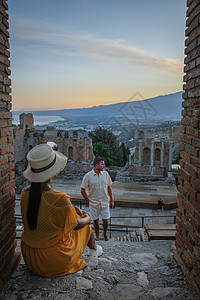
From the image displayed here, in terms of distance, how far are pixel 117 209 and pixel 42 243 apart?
37.1 ft

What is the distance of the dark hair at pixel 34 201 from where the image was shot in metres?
3.06

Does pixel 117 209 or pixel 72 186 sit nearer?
pixel 117 209

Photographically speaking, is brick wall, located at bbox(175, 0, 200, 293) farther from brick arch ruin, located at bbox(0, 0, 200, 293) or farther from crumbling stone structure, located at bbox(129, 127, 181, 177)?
crumbling stone structure, located at bbox(129, 127, 181, 177)

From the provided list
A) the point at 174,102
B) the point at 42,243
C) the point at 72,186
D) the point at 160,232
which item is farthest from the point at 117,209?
the point at 174,102

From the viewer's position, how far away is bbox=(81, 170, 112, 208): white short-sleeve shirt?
5430mm

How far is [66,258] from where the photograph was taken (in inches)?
127

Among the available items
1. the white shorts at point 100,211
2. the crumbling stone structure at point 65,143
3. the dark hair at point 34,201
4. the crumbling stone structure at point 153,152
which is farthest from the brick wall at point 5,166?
the crumbling stone structure at point 65,143

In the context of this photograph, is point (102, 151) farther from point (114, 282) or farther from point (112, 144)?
point (114, 282)

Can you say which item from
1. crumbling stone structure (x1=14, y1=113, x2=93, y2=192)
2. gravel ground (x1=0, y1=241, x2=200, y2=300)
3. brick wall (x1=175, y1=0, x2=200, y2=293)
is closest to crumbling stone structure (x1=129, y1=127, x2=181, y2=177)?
crumbling stone structure (x1=14, y1=113, x2=93, y2=192)

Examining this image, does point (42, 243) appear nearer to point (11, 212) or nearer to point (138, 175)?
point (11, 212)

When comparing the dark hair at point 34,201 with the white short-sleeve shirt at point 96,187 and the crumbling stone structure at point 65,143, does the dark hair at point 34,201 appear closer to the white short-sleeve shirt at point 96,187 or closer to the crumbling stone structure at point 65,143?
the white short-sleeve shirt at point 96,187

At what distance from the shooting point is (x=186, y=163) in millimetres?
A: 3326

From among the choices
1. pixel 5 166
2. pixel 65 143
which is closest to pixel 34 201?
pixel 5 166

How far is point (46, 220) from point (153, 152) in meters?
23.9
